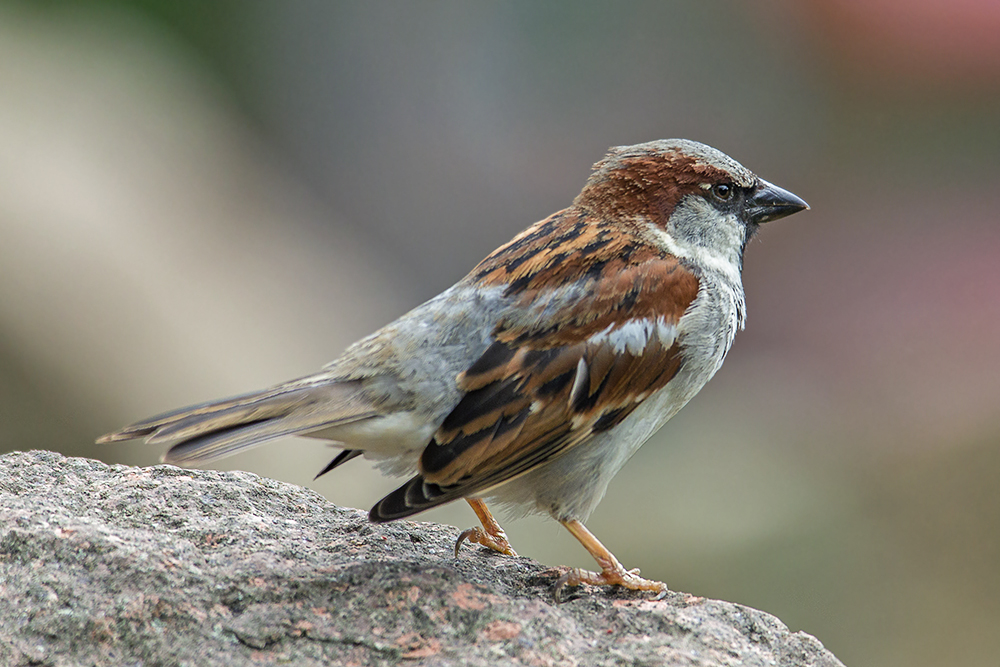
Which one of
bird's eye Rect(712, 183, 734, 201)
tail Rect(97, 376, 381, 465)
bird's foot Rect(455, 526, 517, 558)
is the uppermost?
bird's eye Rect(712, 183, 734, 201)

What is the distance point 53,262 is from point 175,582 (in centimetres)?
598

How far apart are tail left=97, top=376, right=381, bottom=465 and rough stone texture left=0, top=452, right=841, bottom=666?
33cm

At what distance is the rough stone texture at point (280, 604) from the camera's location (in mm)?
3039

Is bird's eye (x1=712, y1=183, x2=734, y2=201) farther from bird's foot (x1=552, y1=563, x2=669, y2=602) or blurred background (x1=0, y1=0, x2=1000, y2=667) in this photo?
blurred background (x1=0, y1=0, x2=1000, y2=667)

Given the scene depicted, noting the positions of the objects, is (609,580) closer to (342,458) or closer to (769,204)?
(342,458)

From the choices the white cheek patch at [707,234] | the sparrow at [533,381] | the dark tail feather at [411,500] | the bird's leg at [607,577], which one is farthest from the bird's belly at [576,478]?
the white cheek patch at [707,234]

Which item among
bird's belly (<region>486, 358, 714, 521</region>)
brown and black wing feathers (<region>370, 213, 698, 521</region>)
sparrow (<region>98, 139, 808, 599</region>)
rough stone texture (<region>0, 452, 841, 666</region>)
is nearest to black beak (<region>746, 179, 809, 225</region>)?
sparrow (<region>98, 139, 808, 599</region>)

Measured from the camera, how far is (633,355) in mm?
3959

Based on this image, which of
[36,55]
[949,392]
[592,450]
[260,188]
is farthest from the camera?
[260,188]

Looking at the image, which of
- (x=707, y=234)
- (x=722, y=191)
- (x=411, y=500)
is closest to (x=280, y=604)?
(x=411, y=500)

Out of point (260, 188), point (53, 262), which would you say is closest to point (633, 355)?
point (53, 262)

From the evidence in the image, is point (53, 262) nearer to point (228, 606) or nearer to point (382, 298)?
point (382, 298)

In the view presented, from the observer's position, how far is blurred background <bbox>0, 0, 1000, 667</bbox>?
25.2ft

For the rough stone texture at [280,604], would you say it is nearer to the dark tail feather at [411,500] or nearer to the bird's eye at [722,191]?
the dark tail feather at [411,500]
